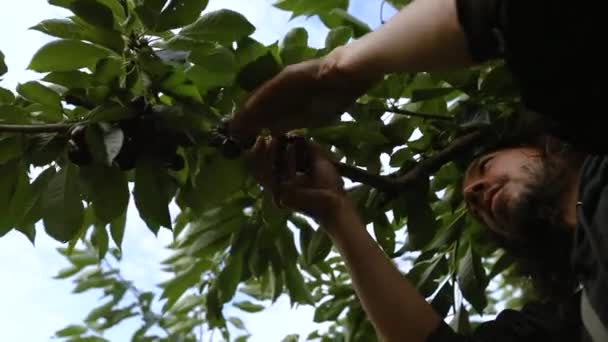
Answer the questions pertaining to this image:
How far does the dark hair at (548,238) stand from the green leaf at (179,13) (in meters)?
0.59

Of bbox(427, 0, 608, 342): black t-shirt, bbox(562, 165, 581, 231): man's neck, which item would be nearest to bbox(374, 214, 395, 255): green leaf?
bbox(562, 165, 581, 231): man's neck

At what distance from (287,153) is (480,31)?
2.13ft

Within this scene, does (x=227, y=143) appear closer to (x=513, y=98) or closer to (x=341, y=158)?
(x=341, y=158)

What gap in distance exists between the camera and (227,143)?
1.45 meters

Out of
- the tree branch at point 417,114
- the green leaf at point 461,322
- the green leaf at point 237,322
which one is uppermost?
the tree branch at point 417,114

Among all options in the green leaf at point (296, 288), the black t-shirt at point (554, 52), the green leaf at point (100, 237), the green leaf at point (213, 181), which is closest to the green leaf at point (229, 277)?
the green leaf at point (296, 288)

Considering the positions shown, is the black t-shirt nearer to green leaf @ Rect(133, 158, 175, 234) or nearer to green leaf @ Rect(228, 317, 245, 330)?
green leaf @ Rect(133, 158, 175, 234)

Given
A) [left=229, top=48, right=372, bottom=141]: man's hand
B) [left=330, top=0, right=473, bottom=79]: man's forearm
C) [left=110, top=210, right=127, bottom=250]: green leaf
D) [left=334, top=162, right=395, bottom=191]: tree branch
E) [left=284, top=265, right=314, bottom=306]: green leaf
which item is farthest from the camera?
[left=284, top=265, right=314, bottom=306]: green leaf

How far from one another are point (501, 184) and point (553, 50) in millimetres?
645

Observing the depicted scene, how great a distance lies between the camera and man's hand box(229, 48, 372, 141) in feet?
3.93

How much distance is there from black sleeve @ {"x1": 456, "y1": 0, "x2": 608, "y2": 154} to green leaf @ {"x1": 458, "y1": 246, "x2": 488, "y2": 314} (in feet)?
3.37

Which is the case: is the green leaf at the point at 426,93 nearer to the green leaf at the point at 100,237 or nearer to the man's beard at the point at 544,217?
the man's beard at the point at 544,217

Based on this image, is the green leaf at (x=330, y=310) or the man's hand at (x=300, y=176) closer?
the man's hand at (x=300, y=176)

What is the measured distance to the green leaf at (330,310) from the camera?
7.41ft
